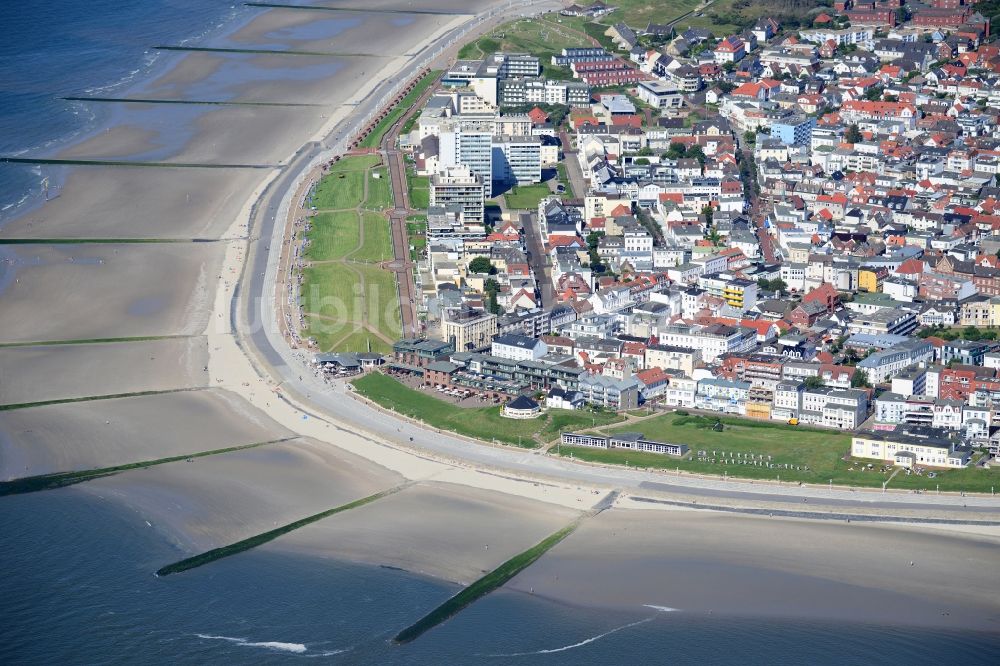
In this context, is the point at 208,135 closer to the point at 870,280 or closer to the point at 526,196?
the point at 526,196

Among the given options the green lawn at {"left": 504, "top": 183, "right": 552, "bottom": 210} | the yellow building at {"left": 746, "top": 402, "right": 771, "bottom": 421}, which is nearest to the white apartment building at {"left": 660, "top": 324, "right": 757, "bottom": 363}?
the yellow building at {"left": 746, "top": 402, "right": 771, "bottom": 421}

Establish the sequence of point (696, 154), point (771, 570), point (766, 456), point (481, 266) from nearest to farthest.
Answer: point (771, 570), point (766, 456), point (481, 266), point (696, 154)

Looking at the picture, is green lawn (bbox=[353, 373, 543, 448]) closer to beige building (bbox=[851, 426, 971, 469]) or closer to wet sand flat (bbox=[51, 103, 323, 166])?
beige building (bbox=[851, 426, 971, 469])

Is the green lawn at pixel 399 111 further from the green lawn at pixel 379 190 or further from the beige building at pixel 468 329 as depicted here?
the beige building at pixel 468 329

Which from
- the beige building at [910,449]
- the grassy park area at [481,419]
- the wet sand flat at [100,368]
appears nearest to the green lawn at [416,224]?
the wet sand flat at [100,368]

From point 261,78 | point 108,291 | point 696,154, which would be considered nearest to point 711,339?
point 696,154

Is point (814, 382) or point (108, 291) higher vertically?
point (108, 291)

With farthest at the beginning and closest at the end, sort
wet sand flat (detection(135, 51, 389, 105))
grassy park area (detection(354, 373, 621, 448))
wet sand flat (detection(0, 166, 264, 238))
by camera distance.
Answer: wet sand flat (detection(135, 51, 389, 105)) < wet sand flat (detection(0, 166, 264, 238)) < grassy park area (detection(354, 373, 621, 448))
